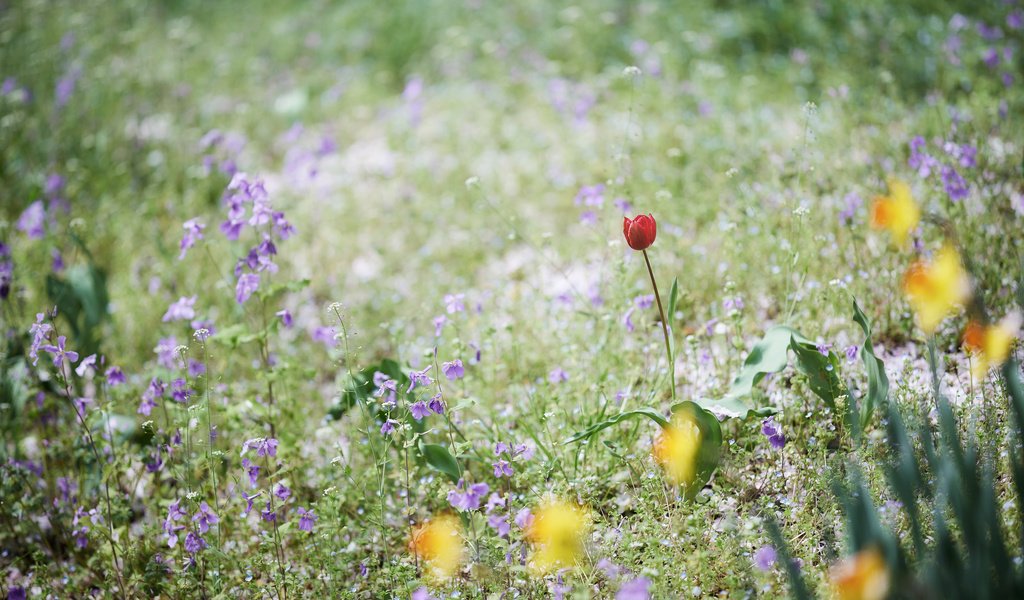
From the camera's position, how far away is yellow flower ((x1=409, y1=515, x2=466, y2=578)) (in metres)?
1.91

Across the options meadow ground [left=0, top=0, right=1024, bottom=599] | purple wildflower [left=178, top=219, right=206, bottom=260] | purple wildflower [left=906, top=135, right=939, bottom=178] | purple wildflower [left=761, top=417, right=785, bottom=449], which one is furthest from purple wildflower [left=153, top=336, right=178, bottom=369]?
purple wildflower [left=906, top=135, right=939, bottom=178]

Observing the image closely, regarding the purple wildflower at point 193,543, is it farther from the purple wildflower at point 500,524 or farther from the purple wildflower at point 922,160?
the purple wildflower at point 922,160

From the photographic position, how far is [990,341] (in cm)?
159

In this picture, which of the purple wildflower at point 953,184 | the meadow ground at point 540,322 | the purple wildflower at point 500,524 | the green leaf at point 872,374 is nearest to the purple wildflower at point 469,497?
the meadow ground at point 540,322

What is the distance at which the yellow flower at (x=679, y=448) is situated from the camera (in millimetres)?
1881

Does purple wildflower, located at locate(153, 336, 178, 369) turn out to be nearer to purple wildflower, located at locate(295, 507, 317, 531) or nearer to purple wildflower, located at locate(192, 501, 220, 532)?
purple wildflower, located at locate(192, 501, 220, 532)

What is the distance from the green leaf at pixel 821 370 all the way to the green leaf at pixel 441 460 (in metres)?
0.97

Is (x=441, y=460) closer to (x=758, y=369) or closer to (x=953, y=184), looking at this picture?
(x=758, y=369)

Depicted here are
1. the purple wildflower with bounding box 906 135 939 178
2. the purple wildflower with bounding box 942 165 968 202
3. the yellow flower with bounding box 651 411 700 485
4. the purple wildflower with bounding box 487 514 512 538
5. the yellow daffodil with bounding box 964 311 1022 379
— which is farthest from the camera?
the purple wildflower with bounding box 906 135 939 178

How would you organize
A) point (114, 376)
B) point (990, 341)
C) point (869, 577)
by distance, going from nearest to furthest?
point (869, 577)
point (990, 341)
point (114, 376)

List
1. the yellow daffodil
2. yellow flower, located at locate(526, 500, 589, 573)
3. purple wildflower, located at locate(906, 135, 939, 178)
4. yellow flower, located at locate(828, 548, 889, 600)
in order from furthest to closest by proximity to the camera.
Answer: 1. purple wildflower, located at locate(906, 135, 939, 178)
2. yellow flower, located at locate(526, 500, 589, 573)
3. the yellow daffodil
4. yellow flower, located at locate(828, 548, 889, 600)

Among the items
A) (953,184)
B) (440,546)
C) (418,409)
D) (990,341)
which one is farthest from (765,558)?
(953,184)

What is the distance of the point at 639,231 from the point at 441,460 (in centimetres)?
81

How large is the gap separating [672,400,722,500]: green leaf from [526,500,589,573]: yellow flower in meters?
0.30
